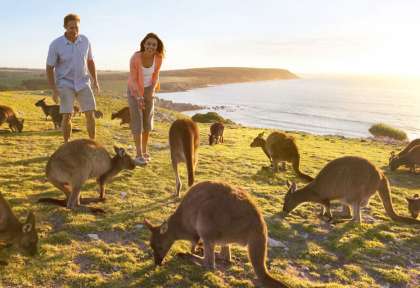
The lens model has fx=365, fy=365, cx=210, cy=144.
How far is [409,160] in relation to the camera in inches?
569

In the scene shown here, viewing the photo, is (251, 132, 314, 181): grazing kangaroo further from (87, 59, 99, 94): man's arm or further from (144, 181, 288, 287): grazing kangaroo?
(144, 181, 288, 287): grazing kangaroo

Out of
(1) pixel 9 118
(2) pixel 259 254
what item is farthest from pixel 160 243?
(1) pixel 9 118

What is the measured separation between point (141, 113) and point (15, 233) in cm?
469

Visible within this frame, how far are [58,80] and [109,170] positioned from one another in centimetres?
303

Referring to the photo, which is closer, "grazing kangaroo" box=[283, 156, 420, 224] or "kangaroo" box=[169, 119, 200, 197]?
"grazing kangaroo" box=[283, 156, 420, 224]

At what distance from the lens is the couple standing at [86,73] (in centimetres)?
848

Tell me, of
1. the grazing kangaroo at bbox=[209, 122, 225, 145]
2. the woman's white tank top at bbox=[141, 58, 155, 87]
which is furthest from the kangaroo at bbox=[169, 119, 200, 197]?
the grazing kangaroo at bbox=[209, 122, 225, 145]

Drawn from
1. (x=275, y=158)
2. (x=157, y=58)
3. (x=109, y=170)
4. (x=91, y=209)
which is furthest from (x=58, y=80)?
(x=275, y=158)

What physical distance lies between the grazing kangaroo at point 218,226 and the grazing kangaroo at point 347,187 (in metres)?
3.03

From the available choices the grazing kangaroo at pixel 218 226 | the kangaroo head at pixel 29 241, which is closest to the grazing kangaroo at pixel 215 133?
the grazing kangaroo at pixel 218 226

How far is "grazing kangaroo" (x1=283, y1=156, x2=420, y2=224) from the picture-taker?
24.0 feet

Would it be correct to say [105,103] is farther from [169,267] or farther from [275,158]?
[169,267]

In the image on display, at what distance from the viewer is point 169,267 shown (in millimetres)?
5156

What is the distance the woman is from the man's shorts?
989 millimetres
